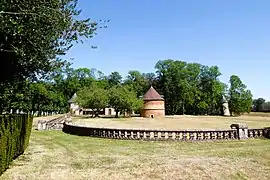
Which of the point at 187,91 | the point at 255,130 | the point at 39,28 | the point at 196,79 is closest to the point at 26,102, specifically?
the point at 187,91

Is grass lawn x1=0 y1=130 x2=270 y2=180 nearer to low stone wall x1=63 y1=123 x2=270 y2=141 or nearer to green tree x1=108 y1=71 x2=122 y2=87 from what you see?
low stone wall x1=63 y1=123 x2=270 y2=141

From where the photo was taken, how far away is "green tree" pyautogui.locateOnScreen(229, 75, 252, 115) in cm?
8731

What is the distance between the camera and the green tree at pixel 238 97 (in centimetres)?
8731

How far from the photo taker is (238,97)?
88.8 meters

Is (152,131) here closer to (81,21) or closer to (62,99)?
(81,21)

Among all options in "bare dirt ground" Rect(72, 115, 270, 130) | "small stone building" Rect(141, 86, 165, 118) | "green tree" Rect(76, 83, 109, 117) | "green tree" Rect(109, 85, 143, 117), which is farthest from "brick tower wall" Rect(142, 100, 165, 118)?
"bare dirt ground" Rect(72, 115, 270, 130)

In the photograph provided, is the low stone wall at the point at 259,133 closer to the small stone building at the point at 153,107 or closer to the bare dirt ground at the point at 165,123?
the bare dirt ground at the point at 165,123

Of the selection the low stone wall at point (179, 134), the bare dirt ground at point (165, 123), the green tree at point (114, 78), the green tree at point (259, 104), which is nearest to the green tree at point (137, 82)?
the green tree at point (114, 78)

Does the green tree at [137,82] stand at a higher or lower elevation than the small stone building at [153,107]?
higher

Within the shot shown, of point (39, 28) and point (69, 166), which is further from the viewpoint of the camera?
point (69, 166)

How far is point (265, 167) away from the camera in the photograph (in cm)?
1246

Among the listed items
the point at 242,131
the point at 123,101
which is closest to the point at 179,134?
the point at 242,131

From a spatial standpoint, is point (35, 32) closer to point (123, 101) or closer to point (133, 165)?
point (133, 165)

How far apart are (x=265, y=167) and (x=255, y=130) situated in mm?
12817
